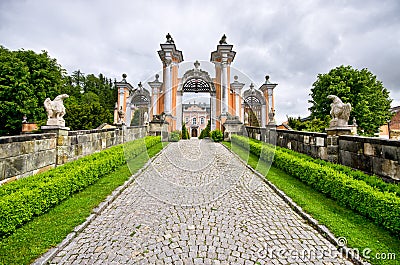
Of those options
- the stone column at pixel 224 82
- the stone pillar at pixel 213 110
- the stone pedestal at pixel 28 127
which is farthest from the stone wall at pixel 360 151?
the stone pedestal at pixel 28 127

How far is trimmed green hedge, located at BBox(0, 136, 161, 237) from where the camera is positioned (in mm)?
3086

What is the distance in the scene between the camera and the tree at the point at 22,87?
19.2 metres

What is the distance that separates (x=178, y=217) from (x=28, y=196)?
236cm

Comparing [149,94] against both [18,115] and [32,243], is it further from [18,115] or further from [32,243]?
[32,243]

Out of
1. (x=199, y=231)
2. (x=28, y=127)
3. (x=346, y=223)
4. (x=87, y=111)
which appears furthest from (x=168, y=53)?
(x=346, y=223)

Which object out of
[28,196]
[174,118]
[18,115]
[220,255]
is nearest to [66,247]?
[28,196]

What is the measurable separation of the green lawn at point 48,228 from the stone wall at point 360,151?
18.3ft

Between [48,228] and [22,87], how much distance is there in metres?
21.5

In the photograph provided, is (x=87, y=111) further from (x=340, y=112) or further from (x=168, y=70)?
(x=340, y=112)

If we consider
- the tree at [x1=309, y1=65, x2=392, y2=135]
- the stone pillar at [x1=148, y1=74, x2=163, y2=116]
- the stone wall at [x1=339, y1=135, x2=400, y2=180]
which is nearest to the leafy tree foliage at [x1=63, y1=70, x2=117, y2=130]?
the stone pillar at [x1=148, y1=74, x2=163, y2=116]

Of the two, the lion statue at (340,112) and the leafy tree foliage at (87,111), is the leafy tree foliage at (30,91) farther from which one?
the lion statue at (340,112)

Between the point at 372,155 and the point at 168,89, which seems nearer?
the point at 372,155

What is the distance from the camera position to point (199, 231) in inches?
130

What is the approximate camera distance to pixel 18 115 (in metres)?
19.9
